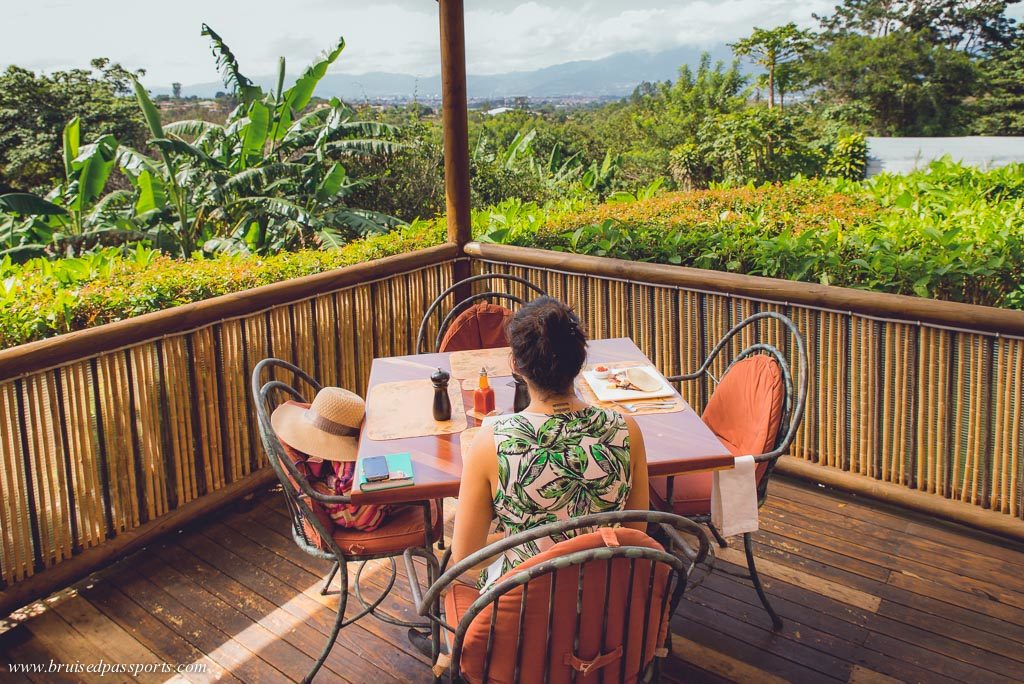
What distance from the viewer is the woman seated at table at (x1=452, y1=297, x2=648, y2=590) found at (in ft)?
5.41

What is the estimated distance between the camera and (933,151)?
17922mm

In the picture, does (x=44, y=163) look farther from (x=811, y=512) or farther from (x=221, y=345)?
(x=811, y=512)

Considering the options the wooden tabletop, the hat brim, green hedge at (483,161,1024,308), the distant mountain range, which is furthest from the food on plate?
the distant mountain range

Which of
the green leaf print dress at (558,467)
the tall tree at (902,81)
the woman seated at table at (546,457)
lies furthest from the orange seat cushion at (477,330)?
the tall tree at (902,81)

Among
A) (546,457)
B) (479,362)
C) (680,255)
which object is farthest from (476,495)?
(680,255)

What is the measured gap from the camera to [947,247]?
3512 millimetres

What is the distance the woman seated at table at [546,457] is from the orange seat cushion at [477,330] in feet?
5.00

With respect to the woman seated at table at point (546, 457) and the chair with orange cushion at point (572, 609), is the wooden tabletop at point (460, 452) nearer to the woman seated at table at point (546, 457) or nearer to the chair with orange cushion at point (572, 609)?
the woman seated at table at point (546, 457)

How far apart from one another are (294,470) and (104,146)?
307 inches

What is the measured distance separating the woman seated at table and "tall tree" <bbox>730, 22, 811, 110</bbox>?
27809mm

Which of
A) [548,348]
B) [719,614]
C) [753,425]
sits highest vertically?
[548,348]

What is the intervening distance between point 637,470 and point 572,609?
40cm

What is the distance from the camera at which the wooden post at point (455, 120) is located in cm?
420

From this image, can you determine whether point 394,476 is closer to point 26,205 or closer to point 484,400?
point 484,400
